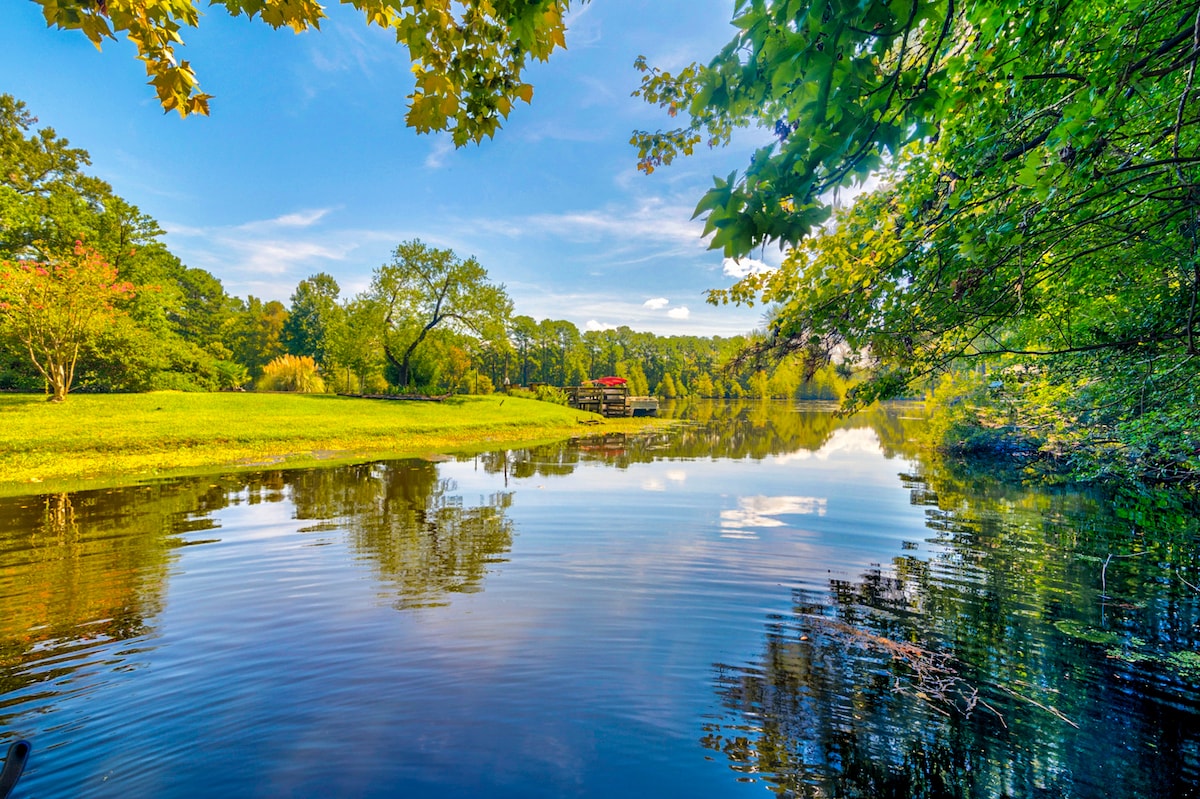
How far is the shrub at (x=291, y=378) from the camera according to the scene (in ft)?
116

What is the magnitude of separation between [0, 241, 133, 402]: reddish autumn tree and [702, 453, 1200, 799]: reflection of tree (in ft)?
92.8

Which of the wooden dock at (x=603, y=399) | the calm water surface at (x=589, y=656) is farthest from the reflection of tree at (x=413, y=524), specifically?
the wooden dock at (x=603, y=399)

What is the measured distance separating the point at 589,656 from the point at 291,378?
38.9 metres

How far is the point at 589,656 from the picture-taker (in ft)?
15.2

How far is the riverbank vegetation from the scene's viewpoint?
2012 mm

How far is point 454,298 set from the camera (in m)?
39.7

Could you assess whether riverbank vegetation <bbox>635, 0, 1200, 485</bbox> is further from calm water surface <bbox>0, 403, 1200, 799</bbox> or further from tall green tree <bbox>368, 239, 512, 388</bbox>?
tall green tree <bbox>368, 239, 512, 388</bbox>

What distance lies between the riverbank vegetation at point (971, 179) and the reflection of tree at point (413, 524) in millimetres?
5499

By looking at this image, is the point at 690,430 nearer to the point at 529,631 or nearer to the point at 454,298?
the point at 454,298

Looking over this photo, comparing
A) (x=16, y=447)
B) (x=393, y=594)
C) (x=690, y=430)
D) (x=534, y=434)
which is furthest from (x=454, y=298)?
(x=393, y=594)

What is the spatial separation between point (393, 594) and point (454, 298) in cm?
3668

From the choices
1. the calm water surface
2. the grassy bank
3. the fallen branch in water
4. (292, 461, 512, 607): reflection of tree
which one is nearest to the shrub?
the grassy bank

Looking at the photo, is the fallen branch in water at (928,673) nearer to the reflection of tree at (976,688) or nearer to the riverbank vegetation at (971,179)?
the reflection of tree at (976,688)

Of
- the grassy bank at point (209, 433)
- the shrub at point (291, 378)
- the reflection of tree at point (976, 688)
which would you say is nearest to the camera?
the reflection of tree at point (976, 688)
